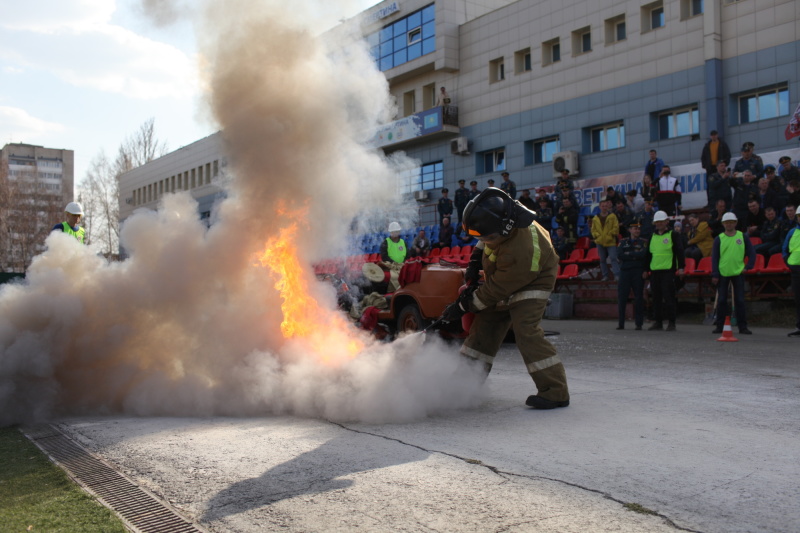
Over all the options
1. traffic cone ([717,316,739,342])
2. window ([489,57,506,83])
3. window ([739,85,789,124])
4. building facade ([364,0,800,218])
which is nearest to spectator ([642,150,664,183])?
building facade ([364,0,800,218])

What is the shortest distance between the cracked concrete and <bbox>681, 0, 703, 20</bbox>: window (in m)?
17.6

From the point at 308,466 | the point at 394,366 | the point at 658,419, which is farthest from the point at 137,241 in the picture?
the point at 658,419

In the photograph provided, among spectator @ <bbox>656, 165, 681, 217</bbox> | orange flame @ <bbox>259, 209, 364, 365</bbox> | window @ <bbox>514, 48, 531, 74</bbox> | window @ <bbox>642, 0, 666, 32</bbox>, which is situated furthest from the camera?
window @ <bbox>514, 48, 531, 74</bbox>

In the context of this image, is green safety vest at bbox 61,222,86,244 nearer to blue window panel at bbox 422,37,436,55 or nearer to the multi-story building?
blue window panel at bbox 422,37,436,55

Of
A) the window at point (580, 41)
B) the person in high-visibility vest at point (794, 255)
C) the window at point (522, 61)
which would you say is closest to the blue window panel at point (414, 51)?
the window at point (522, 61)

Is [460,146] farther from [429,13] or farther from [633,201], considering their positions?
[633,201]

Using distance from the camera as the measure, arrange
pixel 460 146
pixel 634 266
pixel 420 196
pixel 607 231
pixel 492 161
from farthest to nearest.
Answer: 1. pixel 420 196
2. pixel 460 146
3. pixel 492 161
4. pixel 607 231
5. pixel 634 266

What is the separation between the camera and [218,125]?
6.79 meters

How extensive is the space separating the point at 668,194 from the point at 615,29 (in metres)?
8.87

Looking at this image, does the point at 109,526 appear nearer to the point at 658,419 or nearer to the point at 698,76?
the point at 658,419

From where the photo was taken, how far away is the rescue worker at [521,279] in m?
5.63

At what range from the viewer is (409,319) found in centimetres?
1005

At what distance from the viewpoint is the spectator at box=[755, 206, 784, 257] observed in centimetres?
1430

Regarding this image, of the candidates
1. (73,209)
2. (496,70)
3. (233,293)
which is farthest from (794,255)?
(496,70)
